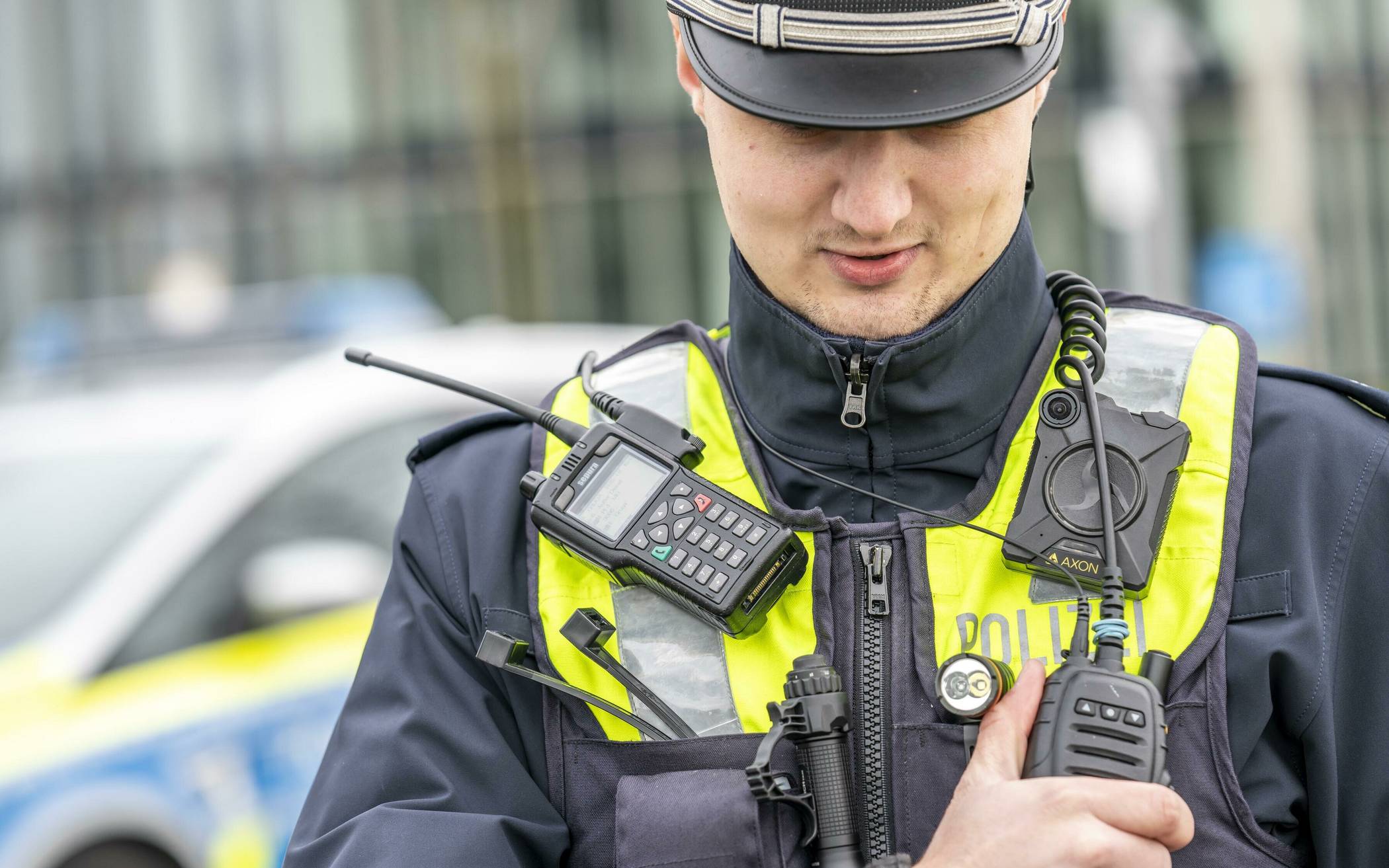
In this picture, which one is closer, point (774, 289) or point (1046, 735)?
point (1046, 735)

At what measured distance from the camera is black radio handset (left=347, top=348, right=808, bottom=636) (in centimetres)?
175

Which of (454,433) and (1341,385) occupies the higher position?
(1341,385)

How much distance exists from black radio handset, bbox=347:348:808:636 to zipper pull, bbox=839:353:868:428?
14 centimetres

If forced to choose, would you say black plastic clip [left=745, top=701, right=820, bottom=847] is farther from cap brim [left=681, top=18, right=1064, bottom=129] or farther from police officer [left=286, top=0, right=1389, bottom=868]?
cap brim [left=681, top=18, right=1064, bottom=129]

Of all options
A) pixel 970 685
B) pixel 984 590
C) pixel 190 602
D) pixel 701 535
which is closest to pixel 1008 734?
pixel 970 685

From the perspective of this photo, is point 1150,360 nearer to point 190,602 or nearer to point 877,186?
point 877,186

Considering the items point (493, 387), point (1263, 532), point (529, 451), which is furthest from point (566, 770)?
point (493, 387)

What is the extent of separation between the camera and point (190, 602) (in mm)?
4066

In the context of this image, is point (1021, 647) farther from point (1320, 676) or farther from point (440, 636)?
point (440, 636)

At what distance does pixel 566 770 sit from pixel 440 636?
0.22 metres

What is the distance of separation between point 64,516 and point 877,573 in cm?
316

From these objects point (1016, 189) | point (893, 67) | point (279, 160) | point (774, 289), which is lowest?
point (279, 160)

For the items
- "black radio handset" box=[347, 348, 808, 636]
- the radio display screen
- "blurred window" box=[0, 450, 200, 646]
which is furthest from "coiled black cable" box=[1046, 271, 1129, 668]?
"blurred window" box=[0, 450, 200, 646]

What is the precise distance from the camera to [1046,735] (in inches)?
61.9
